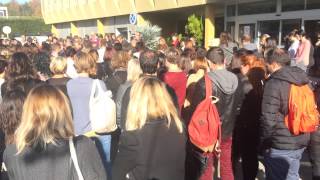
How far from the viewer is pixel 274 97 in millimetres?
4363

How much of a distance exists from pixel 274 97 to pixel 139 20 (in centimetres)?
2349

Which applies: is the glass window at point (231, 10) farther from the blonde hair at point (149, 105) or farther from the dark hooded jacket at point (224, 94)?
the blonde hair at point (149, 105)

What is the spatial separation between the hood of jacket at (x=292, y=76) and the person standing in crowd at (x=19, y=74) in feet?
9.21

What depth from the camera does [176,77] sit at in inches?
228

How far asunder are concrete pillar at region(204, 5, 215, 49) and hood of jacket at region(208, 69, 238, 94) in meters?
15.2

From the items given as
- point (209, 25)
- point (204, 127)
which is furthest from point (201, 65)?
point (209, 25)

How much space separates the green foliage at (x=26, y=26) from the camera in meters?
63.0

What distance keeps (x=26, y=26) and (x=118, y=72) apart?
2472 inches

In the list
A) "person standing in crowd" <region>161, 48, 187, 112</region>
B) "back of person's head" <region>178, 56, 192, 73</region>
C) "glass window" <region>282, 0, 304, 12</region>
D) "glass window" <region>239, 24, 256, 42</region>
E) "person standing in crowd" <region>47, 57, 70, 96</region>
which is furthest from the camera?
"glass window" <region>239, 24, 256, 42</region>

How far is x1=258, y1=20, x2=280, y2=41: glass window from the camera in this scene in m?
17.1

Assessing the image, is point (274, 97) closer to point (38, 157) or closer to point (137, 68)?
point (137, 68)

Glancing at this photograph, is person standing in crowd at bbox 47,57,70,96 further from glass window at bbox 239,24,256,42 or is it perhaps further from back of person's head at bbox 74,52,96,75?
glass window at bbox 239,24,256,42

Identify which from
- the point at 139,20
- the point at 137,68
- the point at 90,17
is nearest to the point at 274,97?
the point at 137,68

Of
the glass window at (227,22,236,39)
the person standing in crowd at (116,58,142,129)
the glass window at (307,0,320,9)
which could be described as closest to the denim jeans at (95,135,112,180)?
the person standing in crowd at (116,58,142,129)
